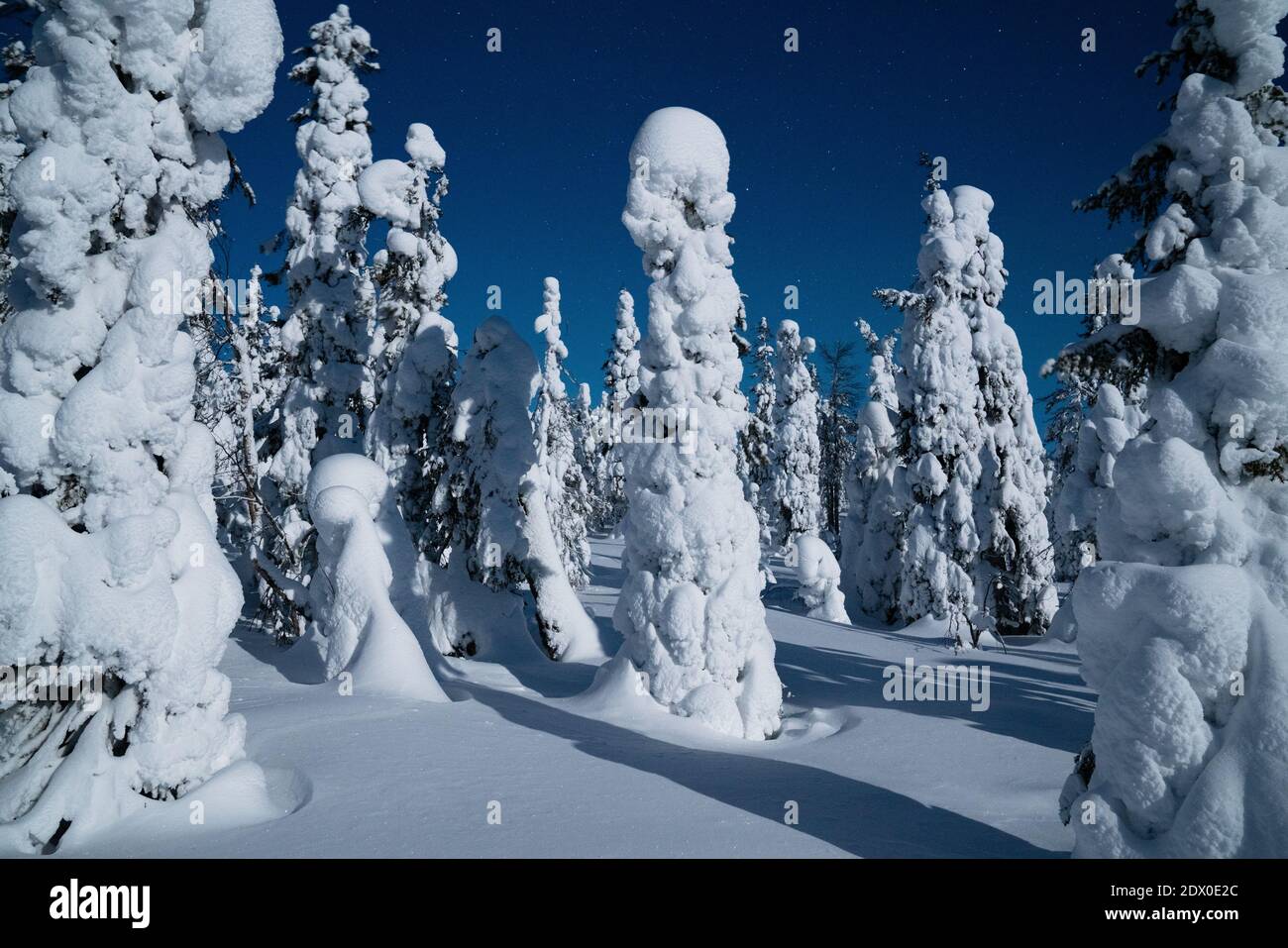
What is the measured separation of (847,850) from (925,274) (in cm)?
1812

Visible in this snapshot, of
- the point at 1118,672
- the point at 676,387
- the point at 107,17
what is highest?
the point at 107,17

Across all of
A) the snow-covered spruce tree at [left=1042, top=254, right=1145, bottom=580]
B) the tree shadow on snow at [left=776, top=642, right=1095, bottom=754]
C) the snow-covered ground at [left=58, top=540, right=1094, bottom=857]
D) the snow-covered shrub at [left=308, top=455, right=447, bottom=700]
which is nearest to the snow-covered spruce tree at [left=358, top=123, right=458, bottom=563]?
the snow-covered shrub at [left=308, top=455, right=447, bottom=700]

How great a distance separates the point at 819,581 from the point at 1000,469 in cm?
665

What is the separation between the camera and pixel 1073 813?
4.65 metres

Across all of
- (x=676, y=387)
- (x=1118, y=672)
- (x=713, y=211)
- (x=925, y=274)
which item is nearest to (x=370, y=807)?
(x=1118, y=672)

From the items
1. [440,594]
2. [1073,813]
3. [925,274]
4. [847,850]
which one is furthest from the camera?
[925,274]

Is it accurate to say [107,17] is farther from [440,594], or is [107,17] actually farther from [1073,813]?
[440,594]

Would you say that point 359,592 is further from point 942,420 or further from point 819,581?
point 819,581

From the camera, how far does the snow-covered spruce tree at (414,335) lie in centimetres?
1473

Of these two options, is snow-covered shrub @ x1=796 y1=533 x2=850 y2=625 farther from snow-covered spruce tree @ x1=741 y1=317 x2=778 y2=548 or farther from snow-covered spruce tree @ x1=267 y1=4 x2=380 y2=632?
snow-covered spruce tree @ x1=267 y1=4 x2=380 y2=632

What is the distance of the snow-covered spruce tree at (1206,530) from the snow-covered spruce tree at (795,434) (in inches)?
1280

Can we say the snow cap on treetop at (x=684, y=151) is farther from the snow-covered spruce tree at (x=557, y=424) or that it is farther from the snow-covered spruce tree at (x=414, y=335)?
the snow-covered spruce tree at (x=557, y=424)

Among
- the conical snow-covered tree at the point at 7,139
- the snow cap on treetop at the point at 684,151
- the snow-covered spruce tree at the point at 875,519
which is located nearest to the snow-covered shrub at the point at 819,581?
the snow-covered spruce tree at the point at 875,519

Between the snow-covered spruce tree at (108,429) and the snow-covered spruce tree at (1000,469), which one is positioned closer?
the snow-covered spruce tree at (108,429)
